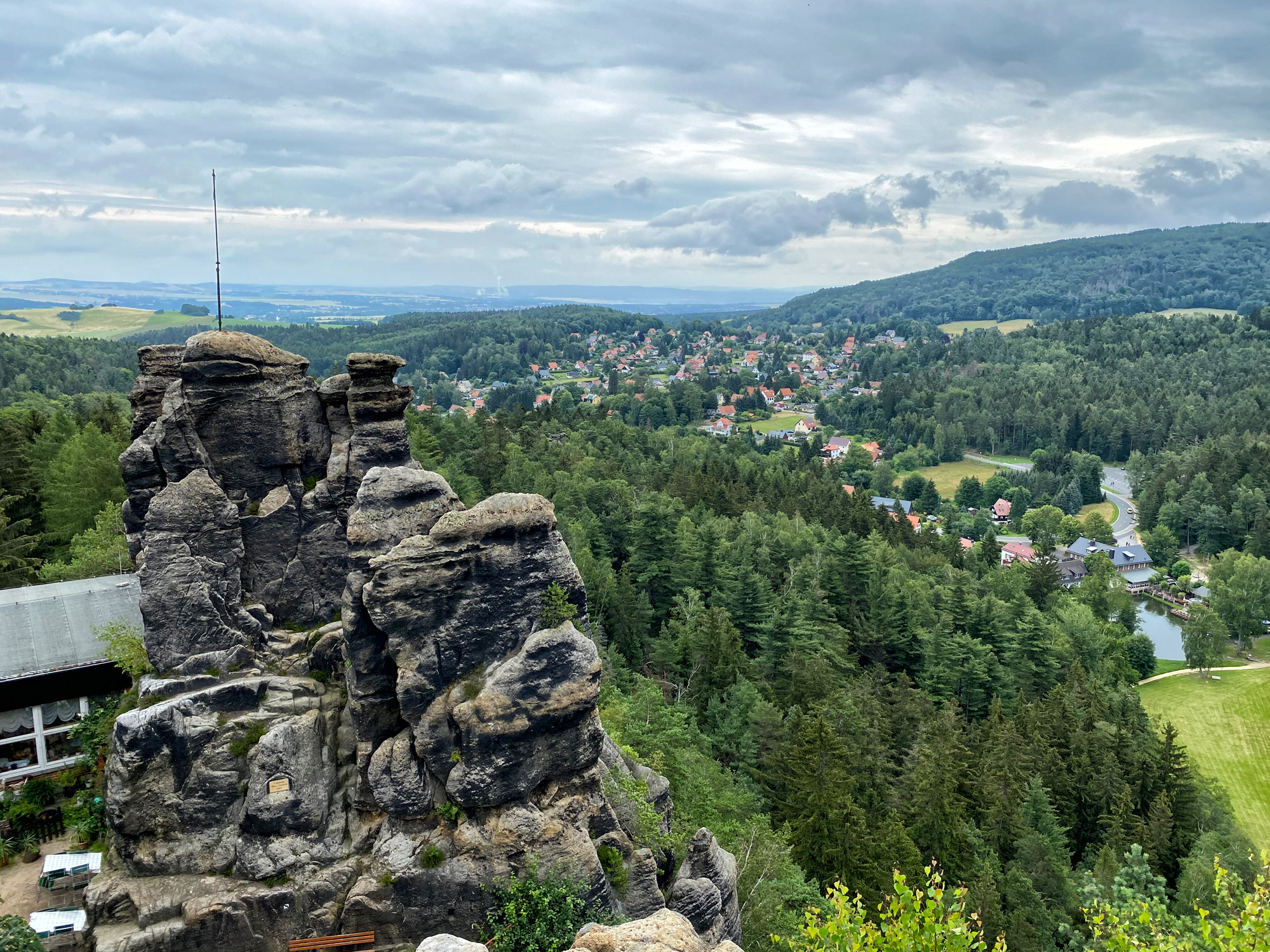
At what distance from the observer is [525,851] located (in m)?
20.4

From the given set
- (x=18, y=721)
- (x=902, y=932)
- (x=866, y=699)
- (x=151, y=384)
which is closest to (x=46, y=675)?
(x=18, y=721)

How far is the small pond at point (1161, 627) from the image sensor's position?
88188 millimetres

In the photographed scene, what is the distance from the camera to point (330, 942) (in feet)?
65.7

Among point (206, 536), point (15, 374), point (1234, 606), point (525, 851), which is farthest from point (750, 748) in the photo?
point (15, 374)

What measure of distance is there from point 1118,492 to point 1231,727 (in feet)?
314

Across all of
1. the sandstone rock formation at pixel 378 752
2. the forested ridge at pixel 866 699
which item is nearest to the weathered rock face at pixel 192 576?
the sandstone rock formation at pixel 378 752

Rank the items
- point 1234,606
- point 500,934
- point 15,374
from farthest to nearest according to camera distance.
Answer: point 15,374
point 1234,606
point 500,934

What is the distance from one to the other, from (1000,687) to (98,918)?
54.4 m

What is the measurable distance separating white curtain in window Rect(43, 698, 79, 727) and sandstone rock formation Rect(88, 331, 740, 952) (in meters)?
7.88

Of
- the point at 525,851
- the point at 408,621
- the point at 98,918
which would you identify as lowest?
the point at 98,918

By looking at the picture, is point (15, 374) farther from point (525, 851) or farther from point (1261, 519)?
point (1261, 519)

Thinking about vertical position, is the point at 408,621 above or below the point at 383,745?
above

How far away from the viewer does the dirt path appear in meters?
79.6

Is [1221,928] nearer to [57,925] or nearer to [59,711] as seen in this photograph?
[57,925]
